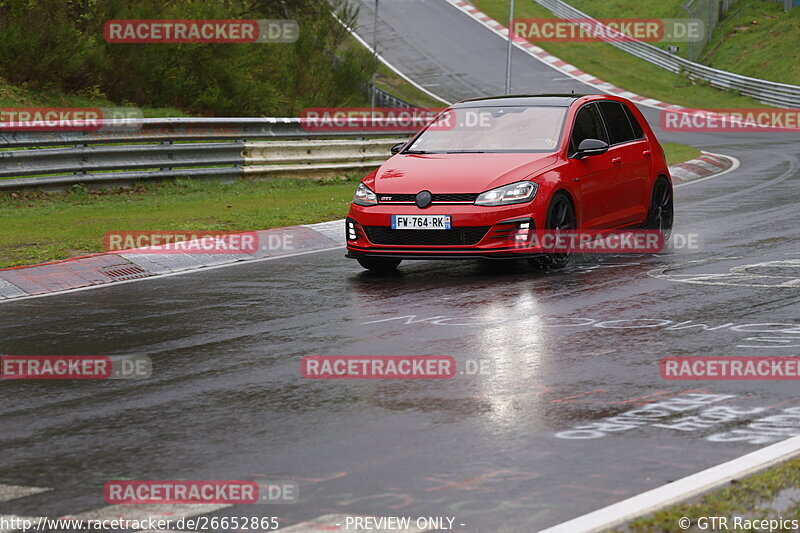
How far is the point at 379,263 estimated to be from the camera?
12523 mm

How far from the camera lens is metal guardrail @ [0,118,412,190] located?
17.3 meters

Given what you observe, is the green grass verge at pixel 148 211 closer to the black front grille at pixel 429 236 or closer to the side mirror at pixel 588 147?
the black front grille at pixel 429 236

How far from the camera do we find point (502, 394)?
700 centimetres

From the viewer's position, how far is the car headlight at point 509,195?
11.6 meters

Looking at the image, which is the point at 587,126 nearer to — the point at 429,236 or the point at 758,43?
the point at 429,236

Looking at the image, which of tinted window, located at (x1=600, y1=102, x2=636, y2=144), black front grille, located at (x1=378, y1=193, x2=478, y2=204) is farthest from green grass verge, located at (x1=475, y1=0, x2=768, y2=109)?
black front grille, located at (x1=378, y1=193, x2=478, y2=204)

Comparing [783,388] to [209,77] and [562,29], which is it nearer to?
[209,77]

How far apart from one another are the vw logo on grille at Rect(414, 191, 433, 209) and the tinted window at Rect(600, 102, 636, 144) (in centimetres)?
277

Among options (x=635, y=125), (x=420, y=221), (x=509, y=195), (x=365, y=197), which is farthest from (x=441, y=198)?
(x=635, y=125)

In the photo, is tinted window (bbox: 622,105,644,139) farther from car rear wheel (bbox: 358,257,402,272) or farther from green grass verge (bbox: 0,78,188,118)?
green grass verge (bbox: 0,78,188,118)

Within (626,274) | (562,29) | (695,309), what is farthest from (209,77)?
(562,29)

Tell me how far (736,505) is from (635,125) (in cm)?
987

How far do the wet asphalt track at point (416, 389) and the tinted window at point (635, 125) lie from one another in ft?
5.74

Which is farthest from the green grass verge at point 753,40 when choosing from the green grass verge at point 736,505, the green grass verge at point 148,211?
the green grass verge at point 736,505
